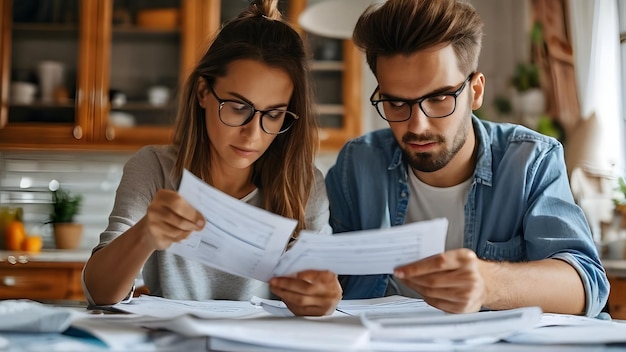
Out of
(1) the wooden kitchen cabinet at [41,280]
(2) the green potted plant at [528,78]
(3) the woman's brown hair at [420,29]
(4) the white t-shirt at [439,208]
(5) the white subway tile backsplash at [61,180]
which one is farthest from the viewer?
(5) the white subway tile backsplash at [61,180]

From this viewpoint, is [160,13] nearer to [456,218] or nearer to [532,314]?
[456,218]

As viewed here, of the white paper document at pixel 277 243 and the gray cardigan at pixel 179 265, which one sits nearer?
the white paper document at pixel 277 243

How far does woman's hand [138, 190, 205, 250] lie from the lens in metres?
1.06

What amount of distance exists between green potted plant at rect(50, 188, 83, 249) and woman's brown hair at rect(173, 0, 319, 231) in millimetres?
2005

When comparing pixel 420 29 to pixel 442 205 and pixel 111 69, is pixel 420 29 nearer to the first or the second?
pixel 442 205

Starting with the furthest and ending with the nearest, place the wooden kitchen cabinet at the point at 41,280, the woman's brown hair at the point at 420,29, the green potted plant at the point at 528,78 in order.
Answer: the green potted plant at the point at 528,78
the wooden kitchen cabinet at the point at 41,280
the woman's brown hair at the point at 420,29

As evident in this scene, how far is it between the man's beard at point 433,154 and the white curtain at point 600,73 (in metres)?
1.70

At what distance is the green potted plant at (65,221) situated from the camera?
344 centimetres

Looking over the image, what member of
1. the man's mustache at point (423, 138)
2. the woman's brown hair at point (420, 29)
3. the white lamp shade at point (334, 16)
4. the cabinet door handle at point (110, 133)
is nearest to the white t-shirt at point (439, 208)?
the man's mustache at point (423, 138)

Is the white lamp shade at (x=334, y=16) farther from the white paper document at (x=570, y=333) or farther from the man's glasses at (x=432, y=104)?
the white paper document at (x=570, y=333)

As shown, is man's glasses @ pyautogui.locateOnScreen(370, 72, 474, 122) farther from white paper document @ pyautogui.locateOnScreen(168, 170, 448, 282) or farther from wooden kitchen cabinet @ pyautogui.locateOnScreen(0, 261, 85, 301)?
wooden kitchen cabinet @ pyautogui.locateOnScreen(0, 261, 85, 301)

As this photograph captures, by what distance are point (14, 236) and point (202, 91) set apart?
7.05 ft

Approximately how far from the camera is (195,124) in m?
1.63

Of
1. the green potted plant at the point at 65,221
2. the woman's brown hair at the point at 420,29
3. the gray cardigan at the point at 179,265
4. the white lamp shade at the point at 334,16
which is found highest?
the white lamp shade at the point at 334,16
